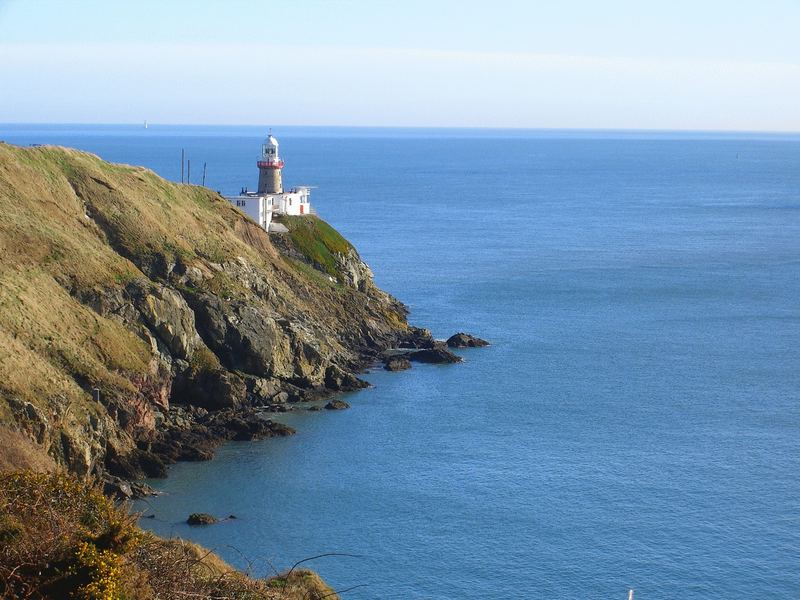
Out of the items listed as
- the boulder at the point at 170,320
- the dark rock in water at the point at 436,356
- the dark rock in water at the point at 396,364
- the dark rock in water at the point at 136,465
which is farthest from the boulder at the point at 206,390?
the dark rock in water at the point at 436,356

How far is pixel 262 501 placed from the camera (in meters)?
54.2

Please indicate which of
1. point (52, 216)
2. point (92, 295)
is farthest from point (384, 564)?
point (52, 216)

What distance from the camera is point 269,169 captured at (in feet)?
340

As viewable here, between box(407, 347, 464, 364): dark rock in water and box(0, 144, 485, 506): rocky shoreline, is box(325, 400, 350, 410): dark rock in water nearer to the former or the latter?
box(0, 144, 485, 506): rocky shoreline

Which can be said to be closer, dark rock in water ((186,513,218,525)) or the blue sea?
the blue sea

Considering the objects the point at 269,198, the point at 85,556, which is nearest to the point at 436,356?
the point at 269,198

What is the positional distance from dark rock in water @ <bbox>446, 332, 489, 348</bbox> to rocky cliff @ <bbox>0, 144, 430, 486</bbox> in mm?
2168

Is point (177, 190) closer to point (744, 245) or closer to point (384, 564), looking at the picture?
point (384, 564)

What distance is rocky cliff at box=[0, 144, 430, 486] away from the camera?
5541 centimetres

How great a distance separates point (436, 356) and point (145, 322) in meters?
22.7

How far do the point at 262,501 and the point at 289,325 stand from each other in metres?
21.0

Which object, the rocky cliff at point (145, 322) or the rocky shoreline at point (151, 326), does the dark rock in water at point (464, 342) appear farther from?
the rocky cliff at point (145, 322)

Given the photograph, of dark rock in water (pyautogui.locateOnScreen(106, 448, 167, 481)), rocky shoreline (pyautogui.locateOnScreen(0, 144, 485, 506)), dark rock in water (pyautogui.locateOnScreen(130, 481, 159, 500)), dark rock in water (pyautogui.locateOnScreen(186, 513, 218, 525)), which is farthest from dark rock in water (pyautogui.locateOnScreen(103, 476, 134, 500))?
dark rock in water (pyautogui.locateOnScreen(186, 513, 218, 525))

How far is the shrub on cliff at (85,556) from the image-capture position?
898 inches
